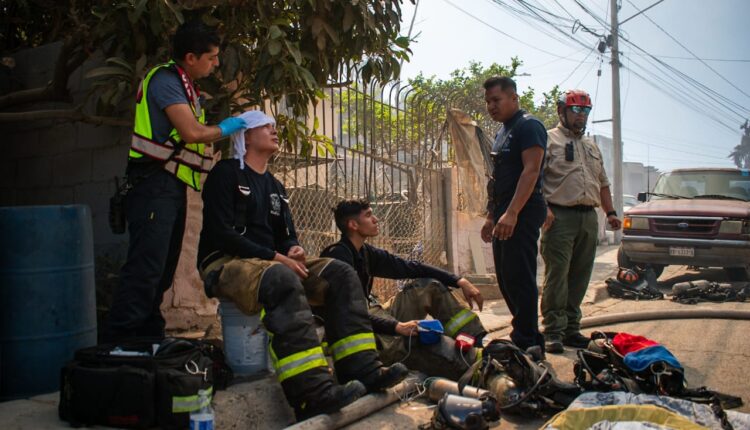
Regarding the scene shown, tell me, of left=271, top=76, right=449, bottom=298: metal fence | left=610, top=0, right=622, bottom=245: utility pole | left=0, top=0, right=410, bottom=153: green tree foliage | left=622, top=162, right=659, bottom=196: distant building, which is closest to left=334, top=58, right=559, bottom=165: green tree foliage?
left=271, top=76, right=449, bottom=298: metal fence

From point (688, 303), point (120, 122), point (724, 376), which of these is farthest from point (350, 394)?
point (688, 303)

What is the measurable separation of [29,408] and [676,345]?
14.7ft

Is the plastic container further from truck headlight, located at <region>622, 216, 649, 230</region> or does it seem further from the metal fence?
truck headlight, located at <region>622, 216, 649, 230</region>

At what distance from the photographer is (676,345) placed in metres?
5.12

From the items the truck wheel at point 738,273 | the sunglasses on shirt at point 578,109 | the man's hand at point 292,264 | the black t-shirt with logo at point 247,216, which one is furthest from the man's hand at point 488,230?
the truck wheel at point 738,273

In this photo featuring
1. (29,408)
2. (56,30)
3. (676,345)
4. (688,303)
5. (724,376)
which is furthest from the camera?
(688,303)

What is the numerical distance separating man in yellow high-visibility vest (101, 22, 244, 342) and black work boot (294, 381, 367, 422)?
1016 millimetres

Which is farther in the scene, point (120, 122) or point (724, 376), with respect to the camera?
point (120, 122)

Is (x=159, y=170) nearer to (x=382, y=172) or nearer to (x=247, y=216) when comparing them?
(x=247, y=216)

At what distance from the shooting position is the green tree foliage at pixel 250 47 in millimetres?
4113

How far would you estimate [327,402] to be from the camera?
9.78 feet

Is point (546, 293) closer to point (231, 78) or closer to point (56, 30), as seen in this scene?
point (231, 78)

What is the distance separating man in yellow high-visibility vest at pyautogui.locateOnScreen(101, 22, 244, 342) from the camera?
132 inches

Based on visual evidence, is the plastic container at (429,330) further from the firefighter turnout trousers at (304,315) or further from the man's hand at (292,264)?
the man's hand at (292,264)
